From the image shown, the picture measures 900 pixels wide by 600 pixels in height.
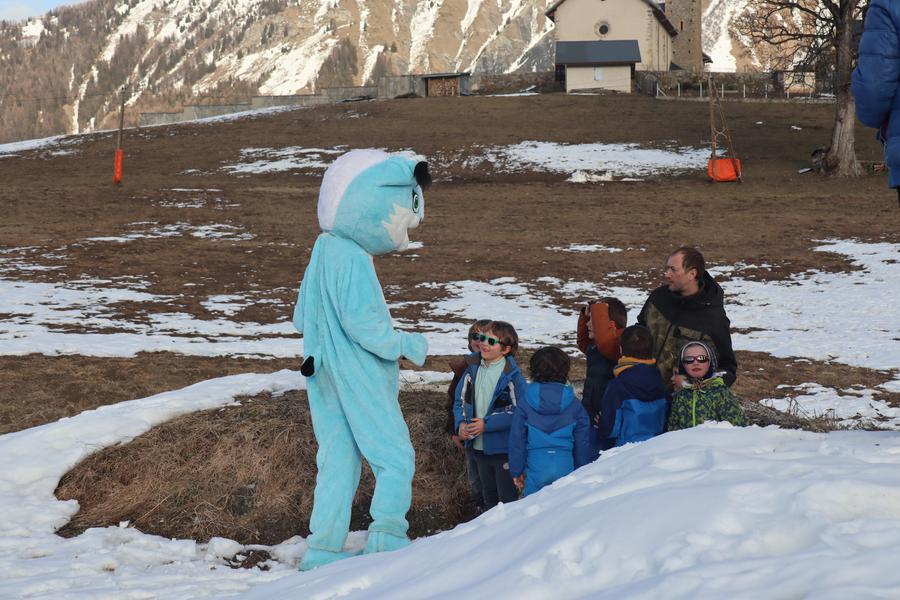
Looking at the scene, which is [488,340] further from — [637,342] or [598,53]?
[598,53]

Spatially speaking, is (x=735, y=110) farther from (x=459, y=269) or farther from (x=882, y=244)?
(x=459, y=269)

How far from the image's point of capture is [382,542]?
16.9 feet

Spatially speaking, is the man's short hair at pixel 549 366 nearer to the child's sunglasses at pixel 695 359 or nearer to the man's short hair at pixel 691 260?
the child's sunglasses at pixel 695 359

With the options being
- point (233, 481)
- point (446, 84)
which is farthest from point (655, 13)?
point (233, 481)

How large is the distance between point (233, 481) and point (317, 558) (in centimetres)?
133

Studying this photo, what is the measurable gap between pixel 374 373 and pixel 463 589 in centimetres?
228

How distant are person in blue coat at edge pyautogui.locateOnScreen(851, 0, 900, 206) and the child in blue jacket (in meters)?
2.26

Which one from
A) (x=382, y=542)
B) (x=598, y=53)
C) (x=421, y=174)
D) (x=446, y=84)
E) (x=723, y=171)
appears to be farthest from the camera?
(x=446, y=84)

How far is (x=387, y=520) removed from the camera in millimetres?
5203

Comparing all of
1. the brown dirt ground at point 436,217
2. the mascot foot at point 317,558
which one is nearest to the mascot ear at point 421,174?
the mascot foot at point 317,558

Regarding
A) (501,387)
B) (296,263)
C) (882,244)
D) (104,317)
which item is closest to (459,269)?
(296,263)

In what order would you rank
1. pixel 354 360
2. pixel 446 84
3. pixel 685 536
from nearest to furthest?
pixel 685 536, pixel 354 360, pixel 446 84

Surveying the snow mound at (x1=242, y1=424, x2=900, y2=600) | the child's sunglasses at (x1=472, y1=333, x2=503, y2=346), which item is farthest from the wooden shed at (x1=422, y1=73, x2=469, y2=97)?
the snow mound at (x1=242, y1=424, x2=900, y2=600)

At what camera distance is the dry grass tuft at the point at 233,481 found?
608 cm
